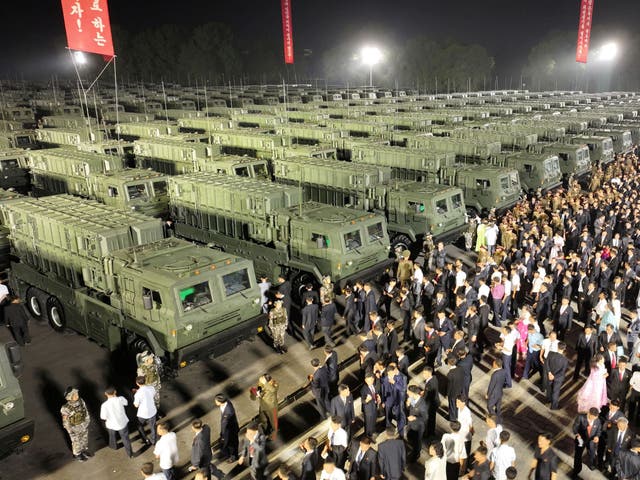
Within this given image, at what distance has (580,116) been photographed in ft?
140

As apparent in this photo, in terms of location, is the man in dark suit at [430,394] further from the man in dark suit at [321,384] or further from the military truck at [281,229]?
the military truck at [281,229]

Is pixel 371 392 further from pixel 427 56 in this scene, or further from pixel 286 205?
pixel 427 56

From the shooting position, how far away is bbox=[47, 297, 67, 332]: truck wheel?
42.2 ft

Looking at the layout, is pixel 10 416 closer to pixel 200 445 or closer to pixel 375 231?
pixel 200 445

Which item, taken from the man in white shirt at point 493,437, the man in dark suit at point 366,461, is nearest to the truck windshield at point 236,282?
the man in dark suit at point 366,461

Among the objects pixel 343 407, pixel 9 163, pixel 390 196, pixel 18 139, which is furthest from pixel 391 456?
pixel 18 139

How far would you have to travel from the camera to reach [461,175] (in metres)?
21.8

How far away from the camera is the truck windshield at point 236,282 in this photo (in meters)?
11.2

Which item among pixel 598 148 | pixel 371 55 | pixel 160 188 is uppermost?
pixel 371 55

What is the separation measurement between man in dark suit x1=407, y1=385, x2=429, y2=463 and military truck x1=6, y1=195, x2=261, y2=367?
14.1 feet

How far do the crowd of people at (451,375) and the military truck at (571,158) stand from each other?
12.0 m

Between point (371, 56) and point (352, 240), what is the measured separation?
81.2 metres

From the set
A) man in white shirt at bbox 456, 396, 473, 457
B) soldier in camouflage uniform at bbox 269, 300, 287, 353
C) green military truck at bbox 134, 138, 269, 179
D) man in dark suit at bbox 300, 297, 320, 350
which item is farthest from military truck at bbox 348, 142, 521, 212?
man in white shirt at bbox 456, 396, 473, 457

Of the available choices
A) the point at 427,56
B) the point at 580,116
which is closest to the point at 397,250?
the point at 580,116
